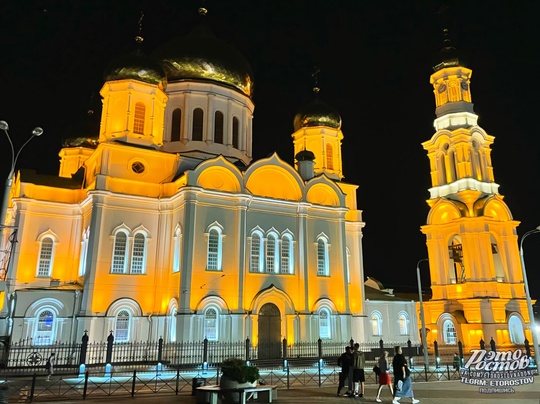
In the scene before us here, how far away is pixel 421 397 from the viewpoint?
12.3 metres

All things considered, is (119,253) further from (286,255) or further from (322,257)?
(322,257)

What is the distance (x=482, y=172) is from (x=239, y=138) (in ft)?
62.4

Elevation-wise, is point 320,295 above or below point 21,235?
below

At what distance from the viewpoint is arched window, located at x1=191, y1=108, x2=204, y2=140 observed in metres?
27.1

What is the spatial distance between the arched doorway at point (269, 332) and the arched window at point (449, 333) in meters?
14.8

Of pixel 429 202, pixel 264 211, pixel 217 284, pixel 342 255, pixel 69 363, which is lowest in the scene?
pixel 69 363

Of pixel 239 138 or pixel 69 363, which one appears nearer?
pixel 69 363

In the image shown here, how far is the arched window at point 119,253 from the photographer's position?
22578 millimetres

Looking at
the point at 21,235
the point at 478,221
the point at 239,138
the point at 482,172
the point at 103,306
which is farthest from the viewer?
the point at 482,172

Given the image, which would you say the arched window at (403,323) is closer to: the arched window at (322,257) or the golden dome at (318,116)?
the arched window at (322,257)

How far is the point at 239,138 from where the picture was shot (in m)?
28.4

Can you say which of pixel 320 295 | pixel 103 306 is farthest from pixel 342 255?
pixel 103 306

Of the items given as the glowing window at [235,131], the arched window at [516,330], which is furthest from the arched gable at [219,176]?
the arched window at [516,330]

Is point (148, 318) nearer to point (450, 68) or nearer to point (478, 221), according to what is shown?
point (478, 221)
